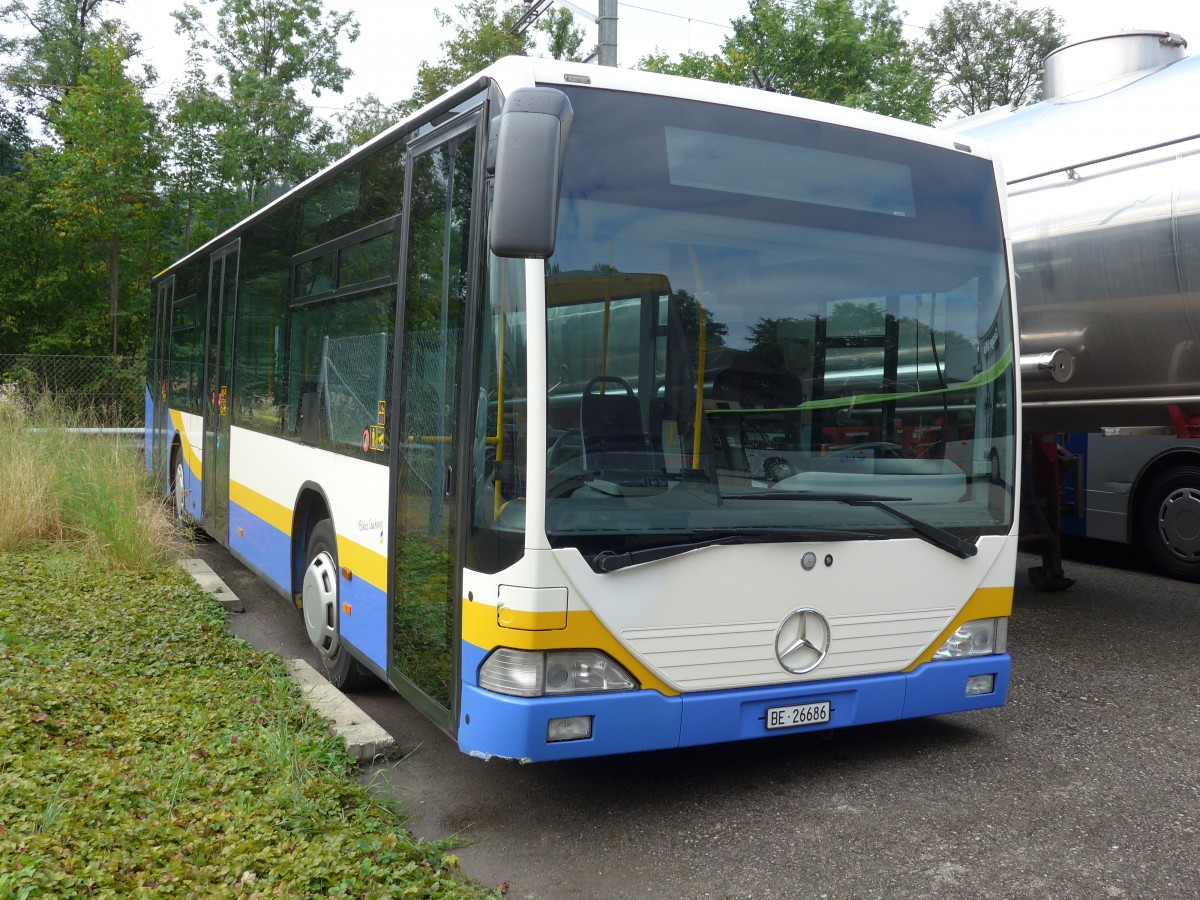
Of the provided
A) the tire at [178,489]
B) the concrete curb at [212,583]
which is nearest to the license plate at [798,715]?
the concrete curb at [212,583]

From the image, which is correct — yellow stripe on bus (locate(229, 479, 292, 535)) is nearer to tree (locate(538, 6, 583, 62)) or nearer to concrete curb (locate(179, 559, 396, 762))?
concrete curb (locate(179, 559, 396, 762))

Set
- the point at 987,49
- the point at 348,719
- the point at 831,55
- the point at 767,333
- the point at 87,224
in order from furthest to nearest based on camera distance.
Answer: the point at 987,49 < the point at 87,224 < the point at 831,55 < the point at 348,719 < the point at 767,333

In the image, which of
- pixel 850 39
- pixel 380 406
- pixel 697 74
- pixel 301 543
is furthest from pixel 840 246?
pixel 697 74

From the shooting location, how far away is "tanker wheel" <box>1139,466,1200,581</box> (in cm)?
923

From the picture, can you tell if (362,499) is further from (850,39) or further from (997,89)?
(997,89)

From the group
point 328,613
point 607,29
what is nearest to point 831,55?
point 607,29

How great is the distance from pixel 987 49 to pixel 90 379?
35.7 m

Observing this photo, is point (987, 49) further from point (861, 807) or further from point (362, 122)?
point (861, 807)

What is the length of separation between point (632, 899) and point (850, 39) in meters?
19.6

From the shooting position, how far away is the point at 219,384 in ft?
29.2

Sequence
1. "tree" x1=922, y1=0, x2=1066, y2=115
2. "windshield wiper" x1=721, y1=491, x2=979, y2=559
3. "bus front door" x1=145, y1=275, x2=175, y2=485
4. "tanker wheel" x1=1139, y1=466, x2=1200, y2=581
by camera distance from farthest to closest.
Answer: "tree" x1=922, y1=0, x2=1066, y2=115
"bus front door" x1=145, y1=275, x2=175, y2=485
"tanker wheel" x1=1139, y1=466, x2=1200, y2=581
"windshield wiper" x1=721, y1=491, x2=979, y2=559

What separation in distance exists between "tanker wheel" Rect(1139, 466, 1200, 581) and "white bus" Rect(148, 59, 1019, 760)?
5.33 m

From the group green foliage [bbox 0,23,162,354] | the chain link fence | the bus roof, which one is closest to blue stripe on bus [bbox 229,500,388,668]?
the bus roof

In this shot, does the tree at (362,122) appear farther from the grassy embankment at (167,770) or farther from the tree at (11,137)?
the grassy embankment at (167,770)
